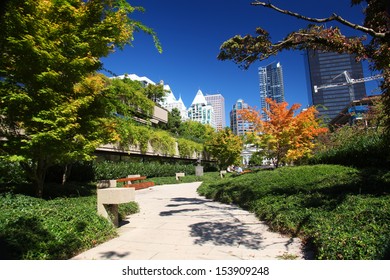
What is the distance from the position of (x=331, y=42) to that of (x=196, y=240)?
182 inches

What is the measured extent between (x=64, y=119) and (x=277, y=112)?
46.4 feet

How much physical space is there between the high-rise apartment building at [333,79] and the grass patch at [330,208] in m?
104

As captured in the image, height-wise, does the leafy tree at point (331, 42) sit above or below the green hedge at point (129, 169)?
above

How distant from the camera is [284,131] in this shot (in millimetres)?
17297

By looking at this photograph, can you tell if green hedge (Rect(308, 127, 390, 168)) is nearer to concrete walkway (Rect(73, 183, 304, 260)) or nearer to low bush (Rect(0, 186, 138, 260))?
concrete walkway (Rect(73, 183, 304, 260))

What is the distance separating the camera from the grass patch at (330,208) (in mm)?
3869

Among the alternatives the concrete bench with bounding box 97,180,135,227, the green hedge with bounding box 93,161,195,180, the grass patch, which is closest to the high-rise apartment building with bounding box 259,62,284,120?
the green hedge with bounding box 93,161,195,180

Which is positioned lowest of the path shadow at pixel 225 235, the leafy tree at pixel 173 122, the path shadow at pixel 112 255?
the path shadow at pixel 225 235

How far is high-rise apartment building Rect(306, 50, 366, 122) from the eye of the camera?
107688mm

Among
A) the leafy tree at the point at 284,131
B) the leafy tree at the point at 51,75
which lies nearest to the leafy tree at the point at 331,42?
the leafy tree at the point at 51,75

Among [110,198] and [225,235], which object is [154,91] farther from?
[225,235]

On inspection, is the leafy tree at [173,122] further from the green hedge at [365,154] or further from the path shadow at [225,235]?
the path shadow at [225,235]

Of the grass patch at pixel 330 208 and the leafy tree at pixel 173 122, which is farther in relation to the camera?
the leafy tree at pixel 173 122

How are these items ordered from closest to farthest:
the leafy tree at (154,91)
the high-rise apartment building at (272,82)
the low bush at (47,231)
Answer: the low bush at (47,231) < the leafy tree at (154,91) < the high-rise apartment building at (272,82)
